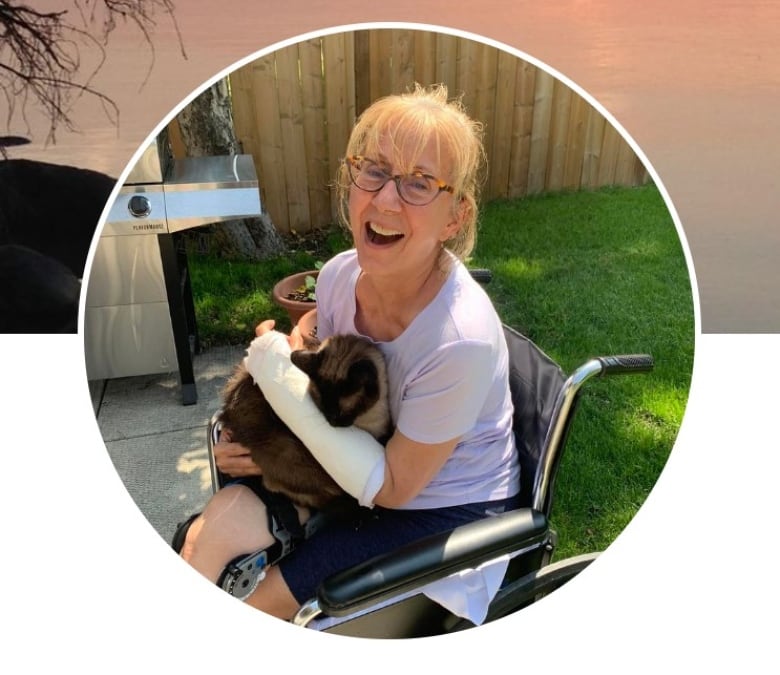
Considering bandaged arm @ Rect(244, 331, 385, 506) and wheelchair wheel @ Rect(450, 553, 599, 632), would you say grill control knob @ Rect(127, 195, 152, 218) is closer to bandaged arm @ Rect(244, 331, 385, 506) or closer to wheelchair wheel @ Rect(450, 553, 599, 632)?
bandaged arm @ Rect(244, 331, 385, 506)

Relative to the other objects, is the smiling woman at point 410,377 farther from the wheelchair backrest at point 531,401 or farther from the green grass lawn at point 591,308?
the green grass lawn at point 591,308

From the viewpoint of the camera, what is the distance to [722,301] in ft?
11.7

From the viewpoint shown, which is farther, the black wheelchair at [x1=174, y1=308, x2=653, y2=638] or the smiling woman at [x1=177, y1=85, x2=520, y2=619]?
the smiling woman at [x1=177, y1=85, x2=520, y2=619]

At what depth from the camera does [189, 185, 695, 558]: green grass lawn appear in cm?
251

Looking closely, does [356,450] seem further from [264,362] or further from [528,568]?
[528,568]

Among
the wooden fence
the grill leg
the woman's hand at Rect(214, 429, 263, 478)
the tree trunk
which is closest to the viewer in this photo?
the woman's hand at Rect(214, 429, 263, 478)

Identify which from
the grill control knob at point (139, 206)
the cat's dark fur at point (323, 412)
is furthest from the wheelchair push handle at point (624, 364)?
the grill control knob at point (139, 206)

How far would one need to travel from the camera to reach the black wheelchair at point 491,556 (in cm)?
133

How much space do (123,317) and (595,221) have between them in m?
2.02

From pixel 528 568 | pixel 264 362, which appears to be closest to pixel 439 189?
pixel 264 362

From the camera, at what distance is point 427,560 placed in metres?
1.35

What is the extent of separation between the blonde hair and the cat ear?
0.46 m

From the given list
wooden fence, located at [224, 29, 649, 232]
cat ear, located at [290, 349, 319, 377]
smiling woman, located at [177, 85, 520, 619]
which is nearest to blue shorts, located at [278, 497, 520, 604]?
smiling woman, located at [177, 85, 520, 619]

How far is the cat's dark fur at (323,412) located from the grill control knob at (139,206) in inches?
51.5
